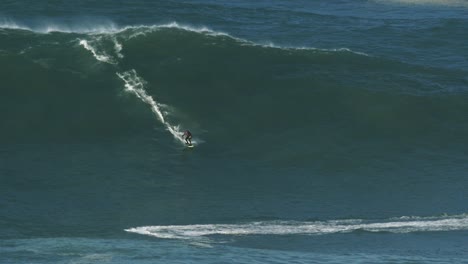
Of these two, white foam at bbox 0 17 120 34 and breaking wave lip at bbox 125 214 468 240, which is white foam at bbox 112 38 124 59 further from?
breaking wave lip at bbox 125 214 468 240

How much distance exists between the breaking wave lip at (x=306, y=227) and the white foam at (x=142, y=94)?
11665 mm

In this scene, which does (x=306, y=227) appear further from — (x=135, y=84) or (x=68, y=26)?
(x=68, y=26)

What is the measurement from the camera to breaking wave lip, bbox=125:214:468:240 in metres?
48.6

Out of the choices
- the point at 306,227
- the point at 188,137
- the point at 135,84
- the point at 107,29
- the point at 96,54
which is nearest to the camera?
the point at 306,227

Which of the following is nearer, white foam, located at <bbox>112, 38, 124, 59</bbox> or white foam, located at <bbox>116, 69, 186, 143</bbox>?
white foam, located at <bbox>116, 69, 186, 143</bbox>

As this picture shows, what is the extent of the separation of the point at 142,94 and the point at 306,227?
19.7 metres

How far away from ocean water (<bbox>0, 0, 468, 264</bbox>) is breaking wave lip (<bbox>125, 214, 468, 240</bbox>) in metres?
0.13

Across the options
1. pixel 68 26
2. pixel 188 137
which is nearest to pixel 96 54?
pixel 68 26

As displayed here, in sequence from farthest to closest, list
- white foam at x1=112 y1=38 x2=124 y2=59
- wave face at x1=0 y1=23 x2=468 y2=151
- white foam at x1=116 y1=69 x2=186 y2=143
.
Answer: white foam at x1=112 y1=38 x2=124 y2=59
wave face at x1=0 y1=23 x2=468 y2=151
white foam at x1=116 y1=69 x2=186 y2=143

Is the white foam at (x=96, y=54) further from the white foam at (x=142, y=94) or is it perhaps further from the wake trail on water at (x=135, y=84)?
the white foam at (x=142, y=94)

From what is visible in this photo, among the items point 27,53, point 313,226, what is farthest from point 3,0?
point 313,226

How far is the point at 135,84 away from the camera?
66250 millimetres

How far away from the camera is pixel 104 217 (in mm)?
50250

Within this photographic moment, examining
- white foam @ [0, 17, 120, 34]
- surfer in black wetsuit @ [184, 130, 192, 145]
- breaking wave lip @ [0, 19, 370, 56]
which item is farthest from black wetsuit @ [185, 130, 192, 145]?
white foam @ [0, 17, 120, 34]
